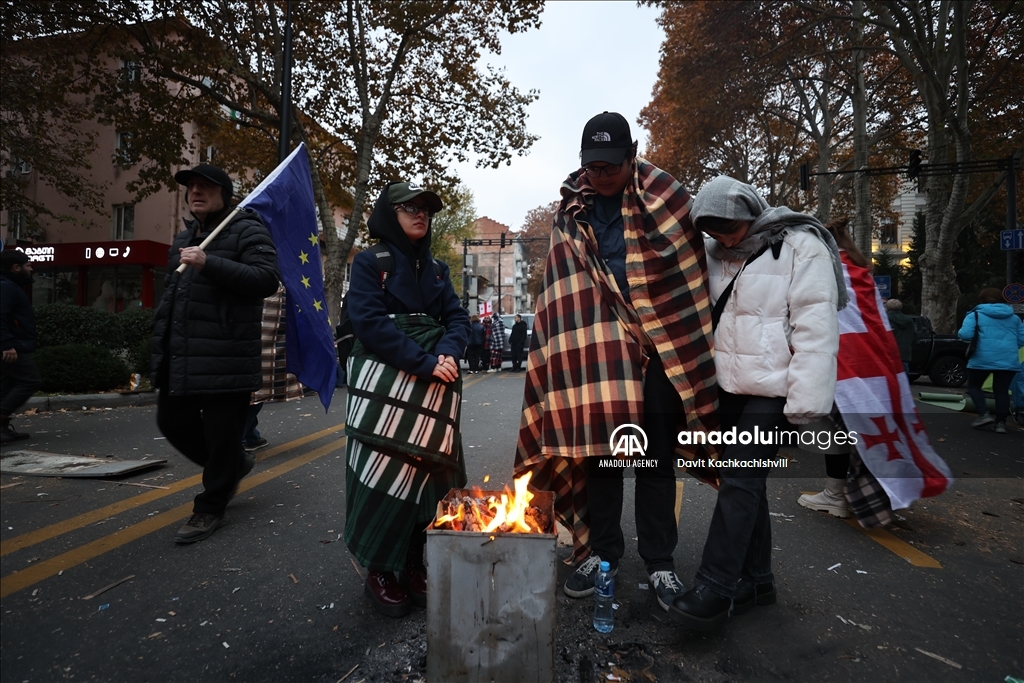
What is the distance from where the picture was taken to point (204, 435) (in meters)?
3.10

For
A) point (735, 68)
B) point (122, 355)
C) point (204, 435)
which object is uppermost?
point (735, 68)

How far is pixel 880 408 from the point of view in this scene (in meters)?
3.34

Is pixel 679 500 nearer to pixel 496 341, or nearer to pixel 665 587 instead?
pixel 665 587

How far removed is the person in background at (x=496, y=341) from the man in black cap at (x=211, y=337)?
1456 cm

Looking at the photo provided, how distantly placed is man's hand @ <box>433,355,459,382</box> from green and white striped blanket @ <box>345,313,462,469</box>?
65mm

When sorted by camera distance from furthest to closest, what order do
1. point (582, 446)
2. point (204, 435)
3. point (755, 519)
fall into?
point (204, 435), point (582, 446), point (755, 519)

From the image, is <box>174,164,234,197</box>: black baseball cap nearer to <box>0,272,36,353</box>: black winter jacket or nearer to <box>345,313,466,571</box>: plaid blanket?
<box>345,313,466,571</box>: plaid blanket

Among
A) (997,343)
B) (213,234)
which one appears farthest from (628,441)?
(997,343)

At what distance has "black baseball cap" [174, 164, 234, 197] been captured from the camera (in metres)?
2.80

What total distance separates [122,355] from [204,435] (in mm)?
819

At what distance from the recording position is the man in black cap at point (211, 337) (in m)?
2.84

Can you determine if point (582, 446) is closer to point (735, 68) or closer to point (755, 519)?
point (755, 519)

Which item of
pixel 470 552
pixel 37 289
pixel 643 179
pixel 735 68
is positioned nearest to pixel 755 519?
pixel 470 552

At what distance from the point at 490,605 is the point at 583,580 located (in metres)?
0.94
